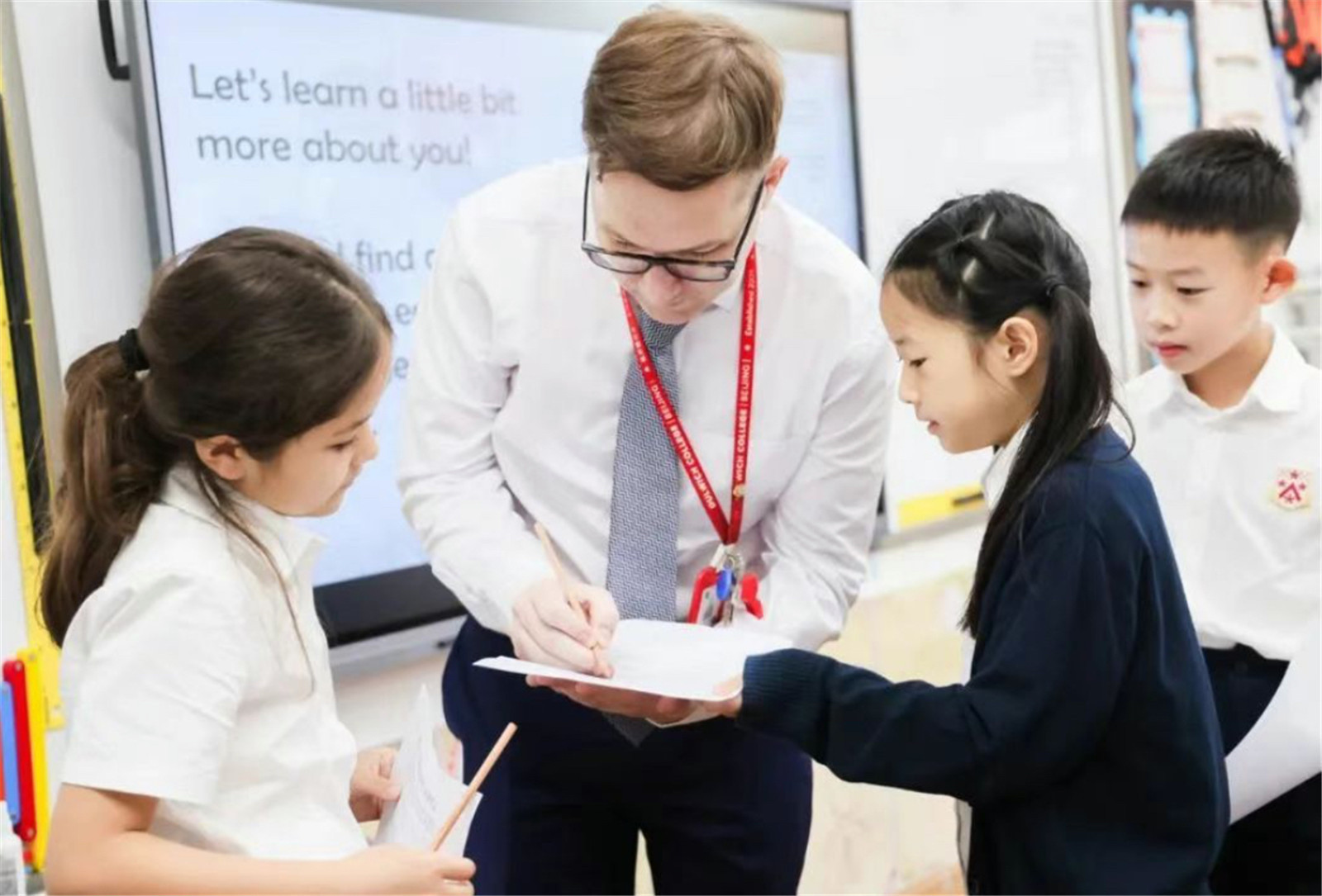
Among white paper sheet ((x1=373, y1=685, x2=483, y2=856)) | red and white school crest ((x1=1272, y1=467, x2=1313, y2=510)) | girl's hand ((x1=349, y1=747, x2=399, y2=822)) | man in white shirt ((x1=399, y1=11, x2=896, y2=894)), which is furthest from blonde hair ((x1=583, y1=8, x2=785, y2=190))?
red and white school crest ((x1=1272, y1=467, x2=1313, y2=510))

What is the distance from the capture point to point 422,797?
1.28 metres

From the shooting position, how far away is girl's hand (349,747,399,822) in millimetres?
1424

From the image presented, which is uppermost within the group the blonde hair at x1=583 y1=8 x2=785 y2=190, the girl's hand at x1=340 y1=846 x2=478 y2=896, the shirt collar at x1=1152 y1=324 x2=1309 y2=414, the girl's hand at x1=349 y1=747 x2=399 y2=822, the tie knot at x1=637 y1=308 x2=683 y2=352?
the blonde hair at x1=583 y1=8 x2=785 y2=190

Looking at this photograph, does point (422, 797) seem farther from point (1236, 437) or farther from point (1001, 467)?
point (1236, 437)

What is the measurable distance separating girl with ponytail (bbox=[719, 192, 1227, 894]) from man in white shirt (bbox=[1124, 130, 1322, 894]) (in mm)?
577

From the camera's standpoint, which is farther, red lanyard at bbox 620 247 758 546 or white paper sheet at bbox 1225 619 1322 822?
white paper sheet at bbox 1225 619 1322 822

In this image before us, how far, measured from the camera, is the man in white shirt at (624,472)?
1.62 metres

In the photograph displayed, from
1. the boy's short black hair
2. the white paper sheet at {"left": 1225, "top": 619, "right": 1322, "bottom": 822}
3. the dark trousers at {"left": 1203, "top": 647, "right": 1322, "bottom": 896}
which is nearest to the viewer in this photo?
the white paper sheet at {"left": 1225, "top": 619, "right": 1322, "bottom": 822}

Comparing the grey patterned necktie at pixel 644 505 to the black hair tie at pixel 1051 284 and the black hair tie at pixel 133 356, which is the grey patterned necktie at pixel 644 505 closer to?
the black hair tie at pixel 1051 284

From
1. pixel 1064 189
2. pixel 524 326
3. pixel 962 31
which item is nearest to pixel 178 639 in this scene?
pixel 524 326

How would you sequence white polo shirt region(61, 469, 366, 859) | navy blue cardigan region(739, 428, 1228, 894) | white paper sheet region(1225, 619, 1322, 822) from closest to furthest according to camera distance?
white polo shirt region(61, 469, 366, 859) < navy blue cardigan region(739, 428, 1228, 894) < white paper sheet region(1225, 619, 1322, 822)

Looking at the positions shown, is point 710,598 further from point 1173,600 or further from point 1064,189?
point 1064,189

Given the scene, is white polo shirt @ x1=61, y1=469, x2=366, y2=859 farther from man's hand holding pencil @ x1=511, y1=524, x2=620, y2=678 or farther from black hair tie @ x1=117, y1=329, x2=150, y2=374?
man's hand holding pencil @ x1=511, y1=524, x2=620, y2=678

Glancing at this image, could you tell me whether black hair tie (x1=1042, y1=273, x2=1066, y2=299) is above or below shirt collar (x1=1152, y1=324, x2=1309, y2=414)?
above
